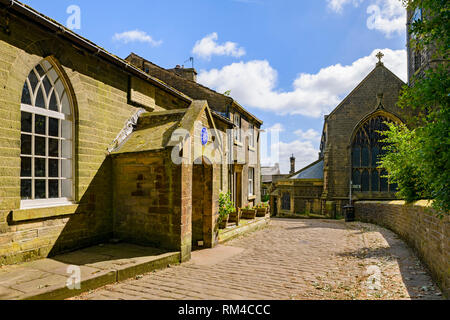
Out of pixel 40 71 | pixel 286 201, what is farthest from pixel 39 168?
pixel 286 201

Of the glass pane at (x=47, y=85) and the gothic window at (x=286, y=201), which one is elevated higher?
the glass pane at (x=47, y=85)

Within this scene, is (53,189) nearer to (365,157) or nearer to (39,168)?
(39,168)

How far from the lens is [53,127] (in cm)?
666

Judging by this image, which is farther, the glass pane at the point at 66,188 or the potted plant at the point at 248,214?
the potted plant at the point at 248,214

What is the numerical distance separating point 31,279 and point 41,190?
7.31ft

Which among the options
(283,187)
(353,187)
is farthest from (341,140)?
(283,187)

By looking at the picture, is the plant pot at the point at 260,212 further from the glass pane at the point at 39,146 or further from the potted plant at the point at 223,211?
the glass pane at the point at 39,146

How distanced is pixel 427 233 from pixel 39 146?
9.06 meters

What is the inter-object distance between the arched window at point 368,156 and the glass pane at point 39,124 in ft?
74.4

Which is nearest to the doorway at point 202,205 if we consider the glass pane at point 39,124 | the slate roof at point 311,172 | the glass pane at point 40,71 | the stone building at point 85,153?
the stone building at point 85,153

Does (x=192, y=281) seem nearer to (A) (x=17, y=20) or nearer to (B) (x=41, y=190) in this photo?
(B) (x=41, y=190)

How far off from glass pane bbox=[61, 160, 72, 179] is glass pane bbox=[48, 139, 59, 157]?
0.29 meters

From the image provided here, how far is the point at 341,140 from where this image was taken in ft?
78.8

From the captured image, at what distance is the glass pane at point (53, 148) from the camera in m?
6.58
